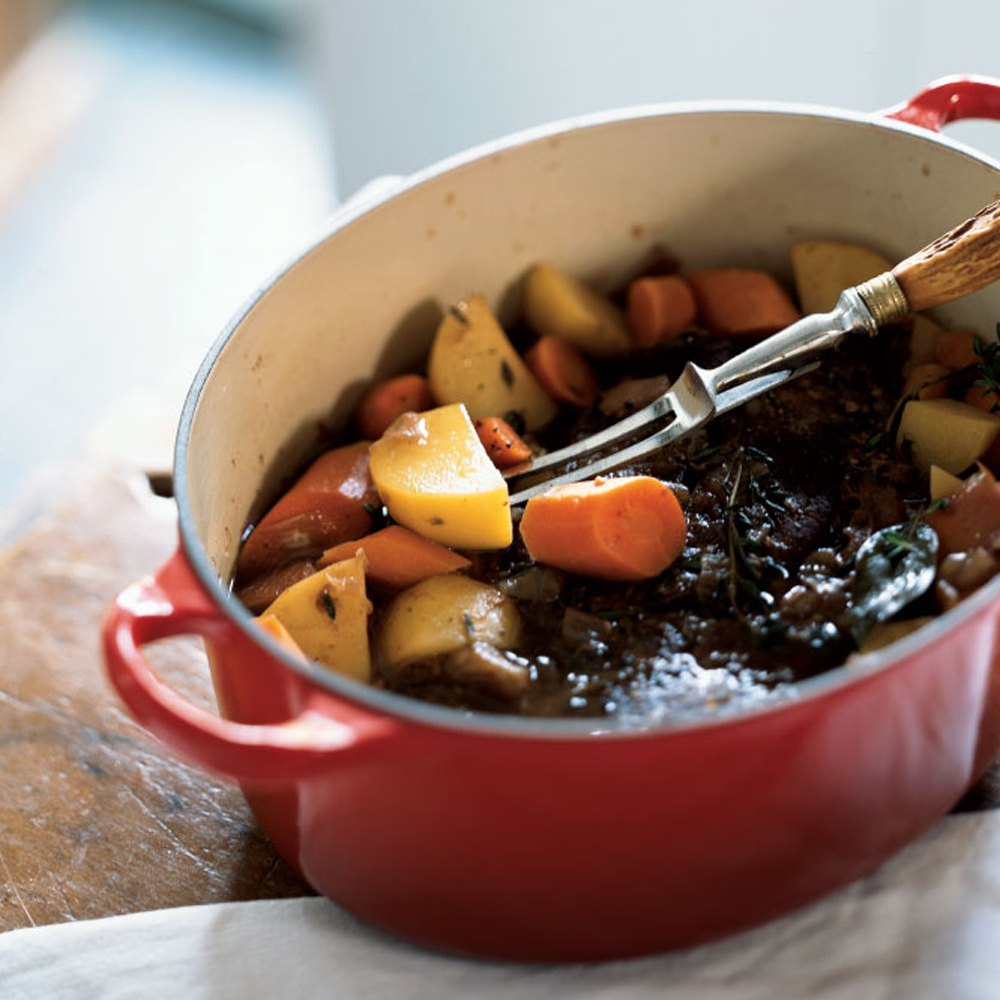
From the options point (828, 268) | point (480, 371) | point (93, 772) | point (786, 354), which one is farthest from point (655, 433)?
point (93, 772)

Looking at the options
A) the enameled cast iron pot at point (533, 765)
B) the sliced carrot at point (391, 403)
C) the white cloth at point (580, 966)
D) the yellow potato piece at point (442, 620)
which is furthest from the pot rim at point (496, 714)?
the sliced carrot at point (391, 403)

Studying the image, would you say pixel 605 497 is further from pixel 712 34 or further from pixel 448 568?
pixel 712 34

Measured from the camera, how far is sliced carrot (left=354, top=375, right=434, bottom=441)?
5.19 ft

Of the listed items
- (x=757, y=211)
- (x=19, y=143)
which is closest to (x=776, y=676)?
(x=757, y=211)

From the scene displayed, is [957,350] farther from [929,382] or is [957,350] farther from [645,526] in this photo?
[645,526]

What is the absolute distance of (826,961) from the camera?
1116 millimetres

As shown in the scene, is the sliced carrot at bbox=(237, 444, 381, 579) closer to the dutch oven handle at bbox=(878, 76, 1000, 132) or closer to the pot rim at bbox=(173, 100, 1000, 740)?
the pot rim at bbox=(173, 100, 1000, 740)

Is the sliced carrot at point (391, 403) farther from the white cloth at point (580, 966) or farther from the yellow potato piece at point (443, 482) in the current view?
the white cloth at point (580, 966)

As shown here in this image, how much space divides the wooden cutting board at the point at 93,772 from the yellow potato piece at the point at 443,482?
0.33m

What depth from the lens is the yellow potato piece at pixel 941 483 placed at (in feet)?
4.23

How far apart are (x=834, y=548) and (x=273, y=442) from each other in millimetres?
634

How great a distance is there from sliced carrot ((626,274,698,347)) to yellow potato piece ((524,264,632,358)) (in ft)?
0.10

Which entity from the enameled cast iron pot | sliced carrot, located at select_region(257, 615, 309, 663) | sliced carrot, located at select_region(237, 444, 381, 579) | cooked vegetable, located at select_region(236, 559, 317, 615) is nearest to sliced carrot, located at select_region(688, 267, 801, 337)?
the enameled cast iron pot

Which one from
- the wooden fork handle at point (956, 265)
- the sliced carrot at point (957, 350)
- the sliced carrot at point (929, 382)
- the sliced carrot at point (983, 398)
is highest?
the wooden fork handle at point (956, 265)
